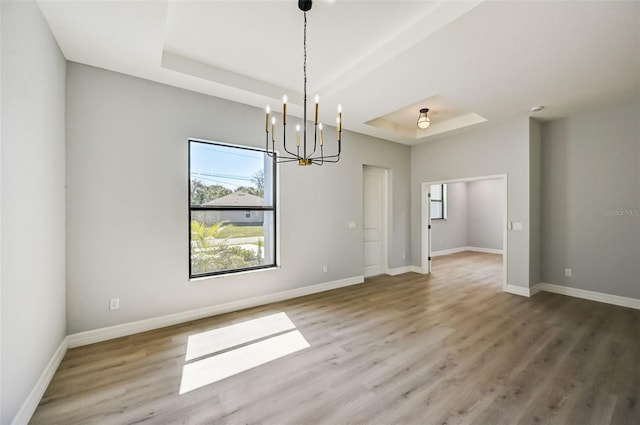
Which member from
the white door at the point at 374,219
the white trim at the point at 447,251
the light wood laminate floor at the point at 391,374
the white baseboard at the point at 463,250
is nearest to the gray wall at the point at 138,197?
the light wood laminate floor at the point at 391,374

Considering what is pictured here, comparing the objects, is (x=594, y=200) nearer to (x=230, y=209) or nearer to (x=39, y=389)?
(x=230, y=209)

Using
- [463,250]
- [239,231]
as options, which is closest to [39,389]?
[239,231]

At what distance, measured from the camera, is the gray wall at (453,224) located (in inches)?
319

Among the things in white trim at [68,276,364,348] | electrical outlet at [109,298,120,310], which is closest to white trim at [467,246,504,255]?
white trim at [68,276,364,348]

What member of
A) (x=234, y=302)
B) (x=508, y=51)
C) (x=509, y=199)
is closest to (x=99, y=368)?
(x=234, y=302)

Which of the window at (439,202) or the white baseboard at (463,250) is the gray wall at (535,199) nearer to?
the white baseboard at (463,250)

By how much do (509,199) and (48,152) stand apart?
5880 millimetres

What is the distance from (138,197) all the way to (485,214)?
938 cm

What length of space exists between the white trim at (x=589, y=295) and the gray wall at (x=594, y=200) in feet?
0.20

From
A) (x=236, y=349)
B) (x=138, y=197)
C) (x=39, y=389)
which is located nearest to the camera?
(x=39, y=389)

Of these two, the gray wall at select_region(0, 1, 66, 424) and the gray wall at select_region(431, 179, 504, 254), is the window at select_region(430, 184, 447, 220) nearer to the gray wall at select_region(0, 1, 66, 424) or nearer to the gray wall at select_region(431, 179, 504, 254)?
the gray wall at select_region(431, 179, 504, 254)

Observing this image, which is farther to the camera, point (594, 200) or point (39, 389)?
point (594, 200)

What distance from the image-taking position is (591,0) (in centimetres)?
192

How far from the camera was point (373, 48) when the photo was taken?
279cm
